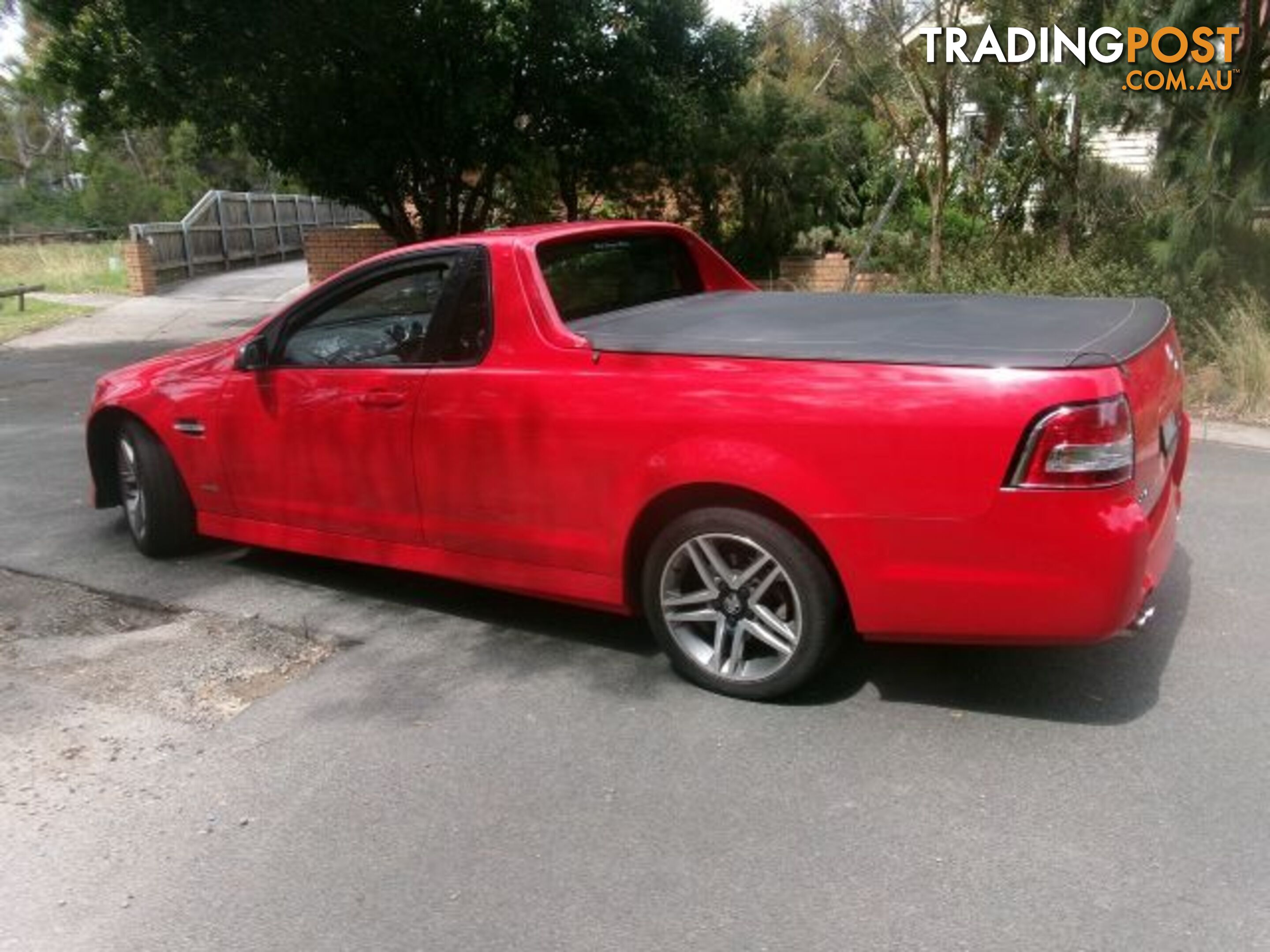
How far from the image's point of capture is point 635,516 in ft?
13.3

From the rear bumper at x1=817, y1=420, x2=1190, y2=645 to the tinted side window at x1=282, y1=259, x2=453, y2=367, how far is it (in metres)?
2.00

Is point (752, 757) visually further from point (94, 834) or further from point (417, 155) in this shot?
point (417, 155)

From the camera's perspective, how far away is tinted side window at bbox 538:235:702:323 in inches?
182

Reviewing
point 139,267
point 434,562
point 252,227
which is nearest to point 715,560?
point 434,562

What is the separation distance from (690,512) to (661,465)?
0.66 feet

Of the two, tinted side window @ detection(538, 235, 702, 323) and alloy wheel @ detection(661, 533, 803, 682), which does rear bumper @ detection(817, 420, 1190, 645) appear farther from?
tinted side window @ detection(538, 235, 702, 323)

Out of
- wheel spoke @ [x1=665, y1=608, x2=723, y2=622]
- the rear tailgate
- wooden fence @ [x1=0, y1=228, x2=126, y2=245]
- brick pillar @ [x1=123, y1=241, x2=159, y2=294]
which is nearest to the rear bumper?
the rear tailgate

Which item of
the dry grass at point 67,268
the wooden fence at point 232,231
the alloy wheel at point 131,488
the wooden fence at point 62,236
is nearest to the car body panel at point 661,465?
the alloy wheel at point 131,488

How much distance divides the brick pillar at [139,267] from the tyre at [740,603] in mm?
19795

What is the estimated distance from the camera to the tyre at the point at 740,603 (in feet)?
12.5

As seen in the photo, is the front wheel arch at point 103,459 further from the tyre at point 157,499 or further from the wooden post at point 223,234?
the wooden post at point 223,234

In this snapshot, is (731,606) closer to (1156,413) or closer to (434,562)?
(434,562)

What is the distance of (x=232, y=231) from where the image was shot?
26859 millimetres

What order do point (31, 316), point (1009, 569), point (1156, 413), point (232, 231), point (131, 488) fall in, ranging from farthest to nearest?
point (232, 231), point (31, 316), point (131, 488), point (1156, 413), point (1009, 569)
